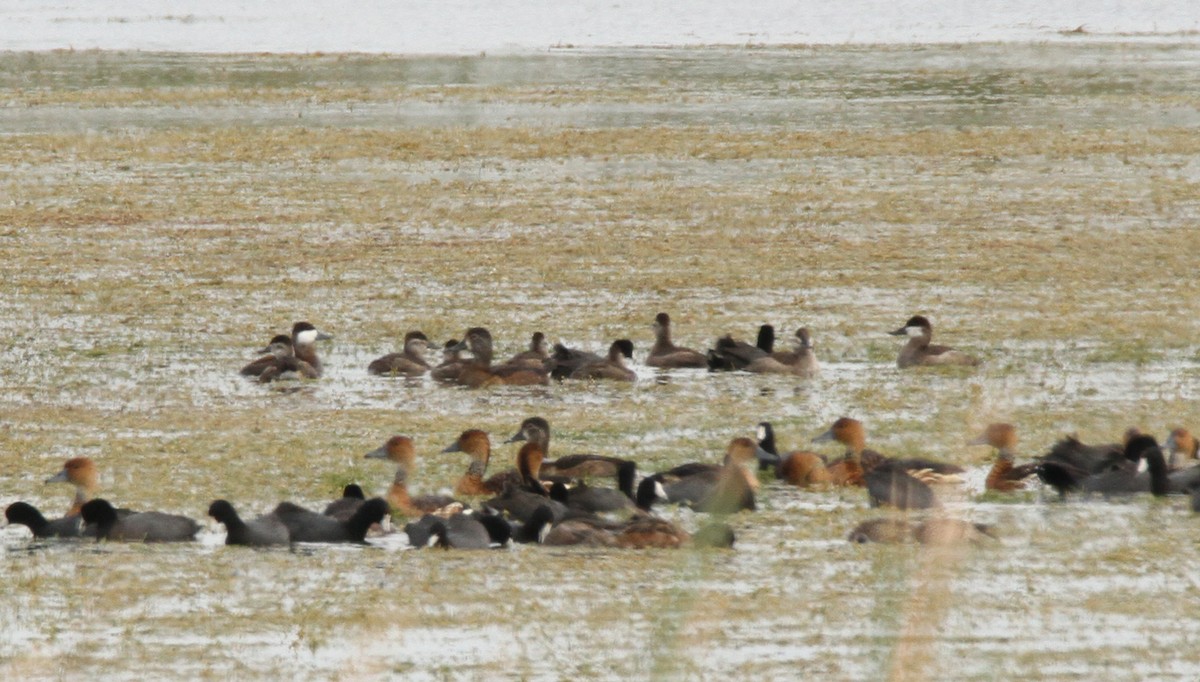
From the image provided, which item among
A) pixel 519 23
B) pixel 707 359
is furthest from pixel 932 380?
pixel 519 23

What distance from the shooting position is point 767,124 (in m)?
→ 32.4

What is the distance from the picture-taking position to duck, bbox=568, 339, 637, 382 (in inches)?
535

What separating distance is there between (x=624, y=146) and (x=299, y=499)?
19.7m

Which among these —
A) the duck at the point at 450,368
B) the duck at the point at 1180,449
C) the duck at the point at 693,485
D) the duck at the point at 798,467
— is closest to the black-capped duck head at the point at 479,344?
the duck at the point at 450,368

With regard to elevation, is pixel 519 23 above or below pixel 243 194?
above

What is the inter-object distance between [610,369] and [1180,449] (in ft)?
14.5

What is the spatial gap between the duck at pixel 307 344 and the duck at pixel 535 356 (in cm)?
142

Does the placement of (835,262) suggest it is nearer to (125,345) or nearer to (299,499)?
(125,345)

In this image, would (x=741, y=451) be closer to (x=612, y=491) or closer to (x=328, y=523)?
(x=612, y=491)

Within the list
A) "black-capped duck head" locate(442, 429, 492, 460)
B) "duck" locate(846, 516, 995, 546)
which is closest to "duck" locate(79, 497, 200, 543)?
"black-capped duck head" locate(442, 429, 492, 460)

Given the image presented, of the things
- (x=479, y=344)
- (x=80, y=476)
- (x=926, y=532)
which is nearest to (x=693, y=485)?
(x=926, y=532)

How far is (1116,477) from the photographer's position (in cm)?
1009

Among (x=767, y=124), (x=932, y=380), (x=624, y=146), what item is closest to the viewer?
(x=932, y=380)

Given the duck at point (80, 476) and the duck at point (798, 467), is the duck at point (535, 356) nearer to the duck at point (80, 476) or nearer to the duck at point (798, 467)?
the duck at point (798, 467)
